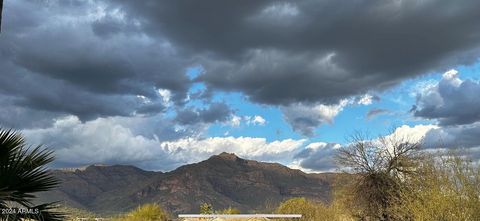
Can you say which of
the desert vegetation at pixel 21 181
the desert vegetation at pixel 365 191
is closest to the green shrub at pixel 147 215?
the desert vegetation at pixel 365 191

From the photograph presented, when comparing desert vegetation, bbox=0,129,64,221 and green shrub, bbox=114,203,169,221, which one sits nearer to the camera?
desert vegetation, bbox=0,129,64,221

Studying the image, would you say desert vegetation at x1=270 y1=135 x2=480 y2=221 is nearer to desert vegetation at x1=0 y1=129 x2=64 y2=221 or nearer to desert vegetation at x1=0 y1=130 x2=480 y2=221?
desert vegetation at x1=0 y1=130 x2=480 y2=221

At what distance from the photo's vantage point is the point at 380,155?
38125 millimetres

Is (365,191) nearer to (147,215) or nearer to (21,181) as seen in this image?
(147,215)

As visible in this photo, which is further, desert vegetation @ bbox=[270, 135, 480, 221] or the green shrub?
the green shrub

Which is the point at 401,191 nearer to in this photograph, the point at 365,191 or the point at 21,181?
the point at 365,191

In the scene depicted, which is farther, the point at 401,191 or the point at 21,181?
the point at 401,191

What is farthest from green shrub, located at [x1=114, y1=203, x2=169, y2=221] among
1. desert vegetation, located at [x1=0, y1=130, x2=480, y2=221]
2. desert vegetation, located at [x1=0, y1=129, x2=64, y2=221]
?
desert vegetation, located at [x1=0, y1=129, x2=64, y2=221]

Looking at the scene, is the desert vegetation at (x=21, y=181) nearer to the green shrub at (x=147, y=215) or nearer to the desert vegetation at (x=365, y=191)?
the desert vegetation at (x=365, y=191)

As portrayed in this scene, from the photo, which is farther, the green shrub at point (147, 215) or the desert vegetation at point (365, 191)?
the green shrub at point (147, 215)

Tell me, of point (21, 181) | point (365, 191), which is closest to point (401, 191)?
point (365, 191)

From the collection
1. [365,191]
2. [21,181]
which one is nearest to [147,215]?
[365,191]

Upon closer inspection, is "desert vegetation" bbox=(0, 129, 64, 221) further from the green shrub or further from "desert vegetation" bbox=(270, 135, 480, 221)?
the green shrub

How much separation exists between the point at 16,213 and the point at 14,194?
0.39 m
